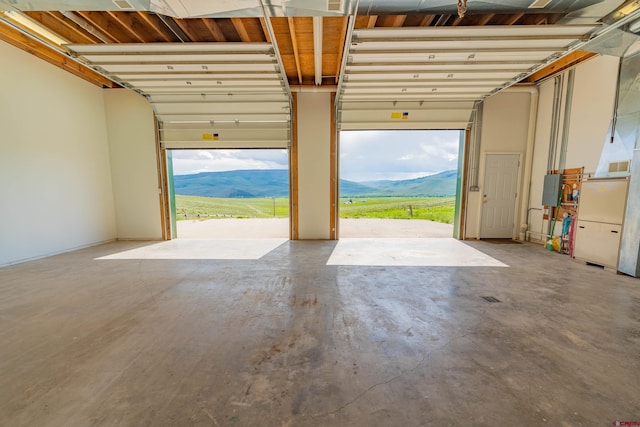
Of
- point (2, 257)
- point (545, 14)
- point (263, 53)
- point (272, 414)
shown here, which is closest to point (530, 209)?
point (545, 14)

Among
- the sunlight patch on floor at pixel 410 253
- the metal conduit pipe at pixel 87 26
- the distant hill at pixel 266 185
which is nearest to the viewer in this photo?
the metal conduit pipe at pixel 87 26

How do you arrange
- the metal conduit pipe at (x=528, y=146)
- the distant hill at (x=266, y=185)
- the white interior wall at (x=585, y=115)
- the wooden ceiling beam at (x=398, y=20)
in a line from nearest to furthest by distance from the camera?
1. the wooden ceiling beam at (x=398, y=20)
2. the white interior wall at (x=585, y=115)
3. the metal conduit pipe at (x=528, y=146)
4. the distant hill at (x=266, y=185)

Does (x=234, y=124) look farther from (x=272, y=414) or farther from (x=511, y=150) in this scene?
(x=511, y=150)

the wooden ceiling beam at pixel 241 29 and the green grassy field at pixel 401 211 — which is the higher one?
the wooden ceiling beam at pixel 241 29

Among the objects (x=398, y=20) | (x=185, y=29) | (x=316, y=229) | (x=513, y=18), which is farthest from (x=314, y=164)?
(x=513, y=18)

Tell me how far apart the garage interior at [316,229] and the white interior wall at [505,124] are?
0.05 m

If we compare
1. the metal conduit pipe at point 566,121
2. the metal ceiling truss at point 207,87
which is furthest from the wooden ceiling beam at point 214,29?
the metal conduit pipe at point 566,121

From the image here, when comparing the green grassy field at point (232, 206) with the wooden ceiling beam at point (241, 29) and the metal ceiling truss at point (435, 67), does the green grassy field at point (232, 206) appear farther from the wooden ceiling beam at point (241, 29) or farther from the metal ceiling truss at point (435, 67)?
the wooden ceiling beam at point (241, 29)

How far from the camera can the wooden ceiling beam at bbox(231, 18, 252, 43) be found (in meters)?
3.65

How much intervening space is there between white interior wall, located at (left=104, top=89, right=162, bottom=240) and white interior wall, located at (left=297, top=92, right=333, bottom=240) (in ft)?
12.3

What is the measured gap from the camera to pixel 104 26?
150 inches

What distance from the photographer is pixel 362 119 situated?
6.08m

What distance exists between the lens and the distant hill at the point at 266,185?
A: 26703mm

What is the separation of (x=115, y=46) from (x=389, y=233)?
7030 mm
